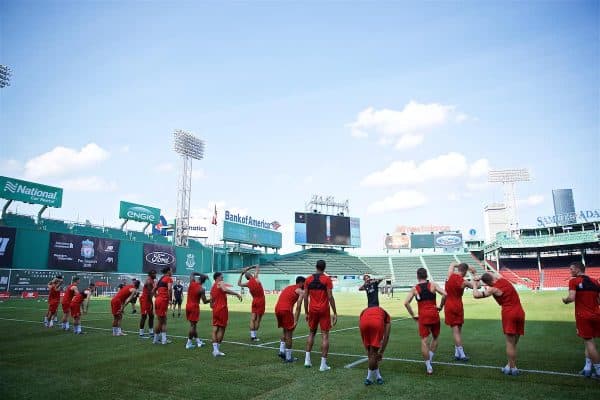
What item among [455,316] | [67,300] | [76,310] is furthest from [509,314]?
[67,300]

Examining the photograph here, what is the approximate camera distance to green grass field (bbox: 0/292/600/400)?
6.34m

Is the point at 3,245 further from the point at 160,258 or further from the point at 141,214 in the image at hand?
the point at 141,214

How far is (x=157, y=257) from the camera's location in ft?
196

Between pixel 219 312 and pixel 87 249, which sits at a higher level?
pixel 87 249

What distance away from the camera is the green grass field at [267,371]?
6340mm

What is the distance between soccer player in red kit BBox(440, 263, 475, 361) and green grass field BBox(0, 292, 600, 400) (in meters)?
0.42

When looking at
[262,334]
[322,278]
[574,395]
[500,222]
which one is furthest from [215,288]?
[500,222]

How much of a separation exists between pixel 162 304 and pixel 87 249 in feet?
148

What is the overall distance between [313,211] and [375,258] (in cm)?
1743

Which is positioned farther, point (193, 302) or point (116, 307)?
point (116, 307)

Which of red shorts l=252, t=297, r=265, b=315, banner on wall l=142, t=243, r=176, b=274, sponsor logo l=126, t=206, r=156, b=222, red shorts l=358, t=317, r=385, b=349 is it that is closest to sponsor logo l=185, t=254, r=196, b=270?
banner on wall l=142, t=243, r=176, b=274

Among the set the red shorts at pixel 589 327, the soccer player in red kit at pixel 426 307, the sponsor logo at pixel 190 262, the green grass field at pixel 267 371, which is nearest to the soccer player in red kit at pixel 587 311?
the red shorts at pixel 589 327

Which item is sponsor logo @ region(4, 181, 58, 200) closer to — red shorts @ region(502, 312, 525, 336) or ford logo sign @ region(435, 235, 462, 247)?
red shorts @ region(502, 312, 525, 336)

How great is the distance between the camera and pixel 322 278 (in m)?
8.19
